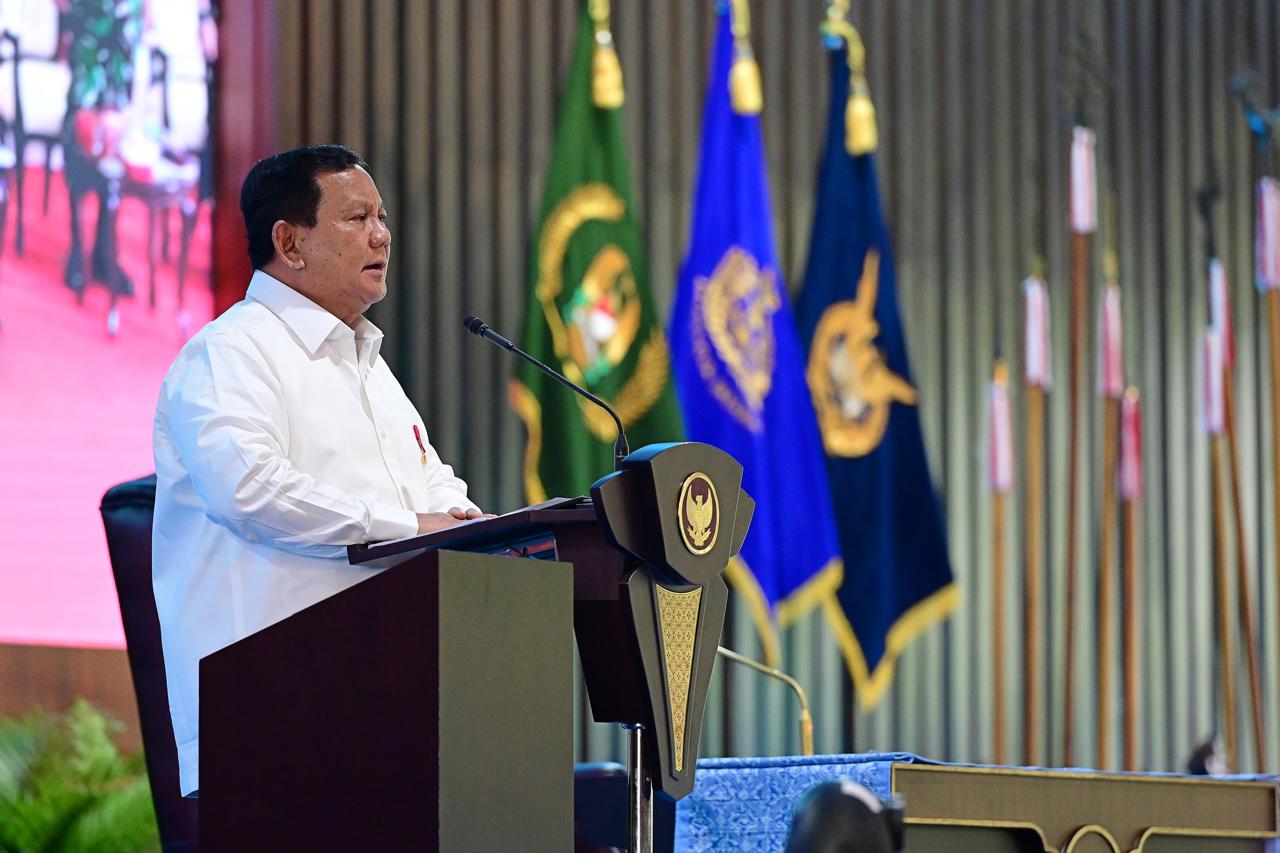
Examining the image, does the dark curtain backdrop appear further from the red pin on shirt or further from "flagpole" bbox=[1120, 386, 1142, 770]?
the red pin on shirt

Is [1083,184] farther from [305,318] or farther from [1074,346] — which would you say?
[305,318]

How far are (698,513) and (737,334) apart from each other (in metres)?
3.14

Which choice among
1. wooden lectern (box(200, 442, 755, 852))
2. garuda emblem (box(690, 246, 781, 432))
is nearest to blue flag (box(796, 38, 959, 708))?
garuda emblem (box(690, 246, 781, 432))

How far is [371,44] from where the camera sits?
4.82 m

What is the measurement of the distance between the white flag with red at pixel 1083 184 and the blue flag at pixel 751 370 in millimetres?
1171

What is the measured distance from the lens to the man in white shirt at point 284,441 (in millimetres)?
2260

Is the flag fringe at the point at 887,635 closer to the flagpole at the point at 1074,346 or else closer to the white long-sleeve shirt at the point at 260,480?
the flagpole at the point at 1074,346

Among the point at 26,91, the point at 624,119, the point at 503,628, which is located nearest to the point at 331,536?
the point at 503,628

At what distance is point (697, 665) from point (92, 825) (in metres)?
1.80

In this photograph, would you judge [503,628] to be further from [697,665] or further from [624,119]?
[624,119]

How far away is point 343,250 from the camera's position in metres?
2.62

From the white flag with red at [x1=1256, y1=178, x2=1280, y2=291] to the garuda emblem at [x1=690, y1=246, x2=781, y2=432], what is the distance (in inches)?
77.8

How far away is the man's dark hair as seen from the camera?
264cm

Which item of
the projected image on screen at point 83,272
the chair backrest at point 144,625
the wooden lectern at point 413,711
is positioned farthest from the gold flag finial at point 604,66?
the wooden lectern at point 413,711
